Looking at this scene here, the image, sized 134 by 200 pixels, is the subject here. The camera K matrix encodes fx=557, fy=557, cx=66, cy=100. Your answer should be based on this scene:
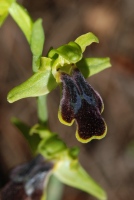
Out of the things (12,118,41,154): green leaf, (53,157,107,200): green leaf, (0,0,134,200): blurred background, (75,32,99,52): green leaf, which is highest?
(75,32,99,52): green leaf

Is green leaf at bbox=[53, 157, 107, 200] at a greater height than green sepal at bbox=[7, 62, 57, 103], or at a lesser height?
lesser

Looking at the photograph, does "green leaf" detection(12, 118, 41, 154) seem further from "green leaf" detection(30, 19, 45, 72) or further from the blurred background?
the blurred background

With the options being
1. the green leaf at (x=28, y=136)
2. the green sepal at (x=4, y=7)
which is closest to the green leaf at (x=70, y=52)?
the green sepal at (x=4, y=7)

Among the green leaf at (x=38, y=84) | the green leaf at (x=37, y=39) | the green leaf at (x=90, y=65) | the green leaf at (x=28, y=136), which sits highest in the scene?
the green leaf at (x=37, y=39)

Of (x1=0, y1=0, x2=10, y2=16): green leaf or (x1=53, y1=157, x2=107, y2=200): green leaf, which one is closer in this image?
(x1=0, y1=0, x2=10, y2=16): green leaf

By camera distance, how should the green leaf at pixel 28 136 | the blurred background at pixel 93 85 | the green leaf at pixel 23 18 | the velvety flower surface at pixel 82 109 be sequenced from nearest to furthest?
the velvety flower surface at pixel 82 109, the green leaf at pixel 23 18, the green leaf at pixel 28 136, the blurred background at pixel 93 85

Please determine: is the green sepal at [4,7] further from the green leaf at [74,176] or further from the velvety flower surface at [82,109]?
the green leaf at [74,176]

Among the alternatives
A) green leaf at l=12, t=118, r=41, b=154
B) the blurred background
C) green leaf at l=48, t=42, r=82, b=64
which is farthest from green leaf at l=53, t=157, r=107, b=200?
the blurred background
